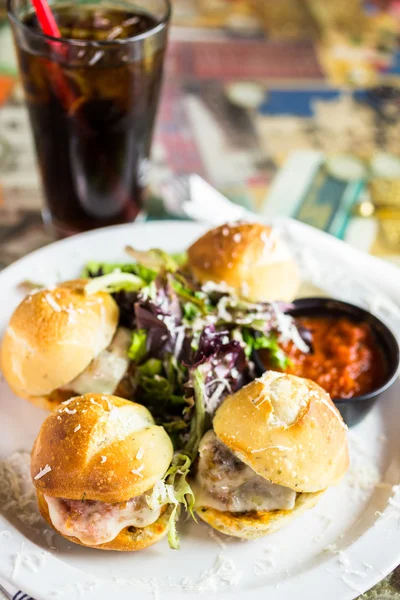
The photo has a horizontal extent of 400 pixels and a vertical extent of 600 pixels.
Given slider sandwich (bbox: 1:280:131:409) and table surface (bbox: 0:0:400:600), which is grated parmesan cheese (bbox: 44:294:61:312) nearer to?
slider sandwich (bbox: 1:280:131:409)

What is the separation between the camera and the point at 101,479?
230 cm

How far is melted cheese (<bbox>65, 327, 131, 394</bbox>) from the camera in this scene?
2850mm

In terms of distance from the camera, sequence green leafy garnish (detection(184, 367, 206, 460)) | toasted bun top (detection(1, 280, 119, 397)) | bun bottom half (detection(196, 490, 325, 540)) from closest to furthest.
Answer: bun bottom half (detection(196, 490, 325, 540)) → green leafy garnish (detection(184, 367, 206, 460)) → toasted bun top (detection(1, 280, 119, 397))

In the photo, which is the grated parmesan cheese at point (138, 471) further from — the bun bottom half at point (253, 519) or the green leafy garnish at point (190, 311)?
the green leafy garnish at point (190, 311)

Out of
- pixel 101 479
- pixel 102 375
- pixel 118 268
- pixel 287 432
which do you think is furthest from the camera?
pixel 118 268

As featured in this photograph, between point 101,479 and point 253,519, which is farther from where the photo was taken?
point 253,519

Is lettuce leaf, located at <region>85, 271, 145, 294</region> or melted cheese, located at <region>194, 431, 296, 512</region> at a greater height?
lettuce leaf, located at <region>85, 271, 145, 294</region>

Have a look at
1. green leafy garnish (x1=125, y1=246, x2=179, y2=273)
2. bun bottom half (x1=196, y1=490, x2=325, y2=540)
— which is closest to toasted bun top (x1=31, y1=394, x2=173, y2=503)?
bun bottom half (x1=196, y1=490, x2=325, y2=540)

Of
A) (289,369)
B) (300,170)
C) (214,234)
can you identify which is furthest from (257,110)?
(289,369)

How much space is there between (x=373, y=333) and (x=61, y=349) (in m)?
1.34

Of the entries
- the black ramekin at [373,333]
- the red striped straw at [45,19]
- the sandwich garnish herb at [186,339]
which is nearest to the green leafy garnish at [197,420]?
the sandwich garnish herb at [186,339]

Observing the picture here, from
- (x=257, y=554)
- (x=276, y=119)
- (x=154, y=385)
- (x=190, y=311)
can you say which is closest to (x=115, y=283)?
(x=190, y=311)

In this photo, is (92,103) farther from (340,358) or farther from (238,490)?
(238,490)

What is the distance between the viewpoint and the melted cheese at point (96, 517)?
232 centimetres
